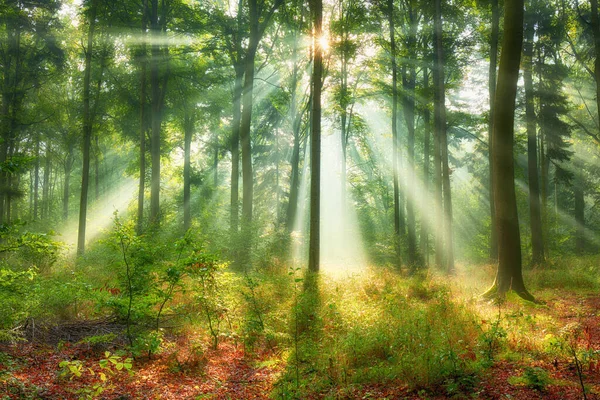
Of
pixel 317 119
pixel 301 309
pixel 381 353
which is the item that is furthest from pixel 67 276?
pixel 381 353

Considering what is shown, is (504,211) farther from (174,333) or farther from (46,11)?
(46,11)

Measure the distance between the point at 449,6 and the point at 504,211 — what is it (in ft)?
36.5

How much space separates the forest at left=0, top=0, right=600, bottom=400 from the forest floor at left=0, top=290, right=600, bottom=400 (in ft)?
0.14

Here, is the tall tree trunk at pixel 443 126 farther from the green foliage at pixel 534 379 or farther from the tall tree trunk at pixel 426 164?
the green foliage at pixel 534 379

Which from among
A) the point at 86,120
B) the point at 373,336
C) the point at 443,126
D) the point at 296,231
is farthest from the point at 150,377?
the point at 86,120

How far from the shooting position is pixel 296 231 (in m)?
18.4

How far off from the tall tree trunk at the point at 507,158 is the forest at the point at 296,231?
0.14ft

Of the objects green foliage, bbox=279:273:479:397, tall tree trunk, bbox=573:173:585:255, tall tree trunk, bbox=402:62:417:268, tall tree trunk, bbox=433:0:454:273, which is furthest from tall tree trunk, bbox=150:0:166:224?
tall tree trunk, bbox=573:173:585:255

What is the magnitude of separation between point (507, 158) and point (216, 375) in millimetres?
7722

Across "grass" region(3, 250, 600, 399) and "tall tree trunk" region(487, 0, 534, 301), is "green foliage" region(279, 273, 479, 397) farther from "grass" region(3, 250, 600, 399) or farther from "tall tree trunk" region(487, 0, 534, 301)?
"tall tree trunk" region(487, 0, 534, 301)

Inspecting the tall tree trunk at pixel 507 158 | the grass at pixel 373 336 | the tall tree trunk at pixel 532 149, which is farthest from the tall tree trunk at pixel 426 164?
the grass at pixel 373 336

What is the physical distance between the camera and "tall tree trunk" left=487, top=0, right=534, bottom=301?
8633 mm

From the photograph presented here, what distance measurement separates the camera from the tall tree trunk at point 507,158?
8633 millimetres

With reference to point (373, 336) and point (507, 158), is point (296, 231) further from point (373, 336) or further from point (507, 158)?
point (373, 336)
